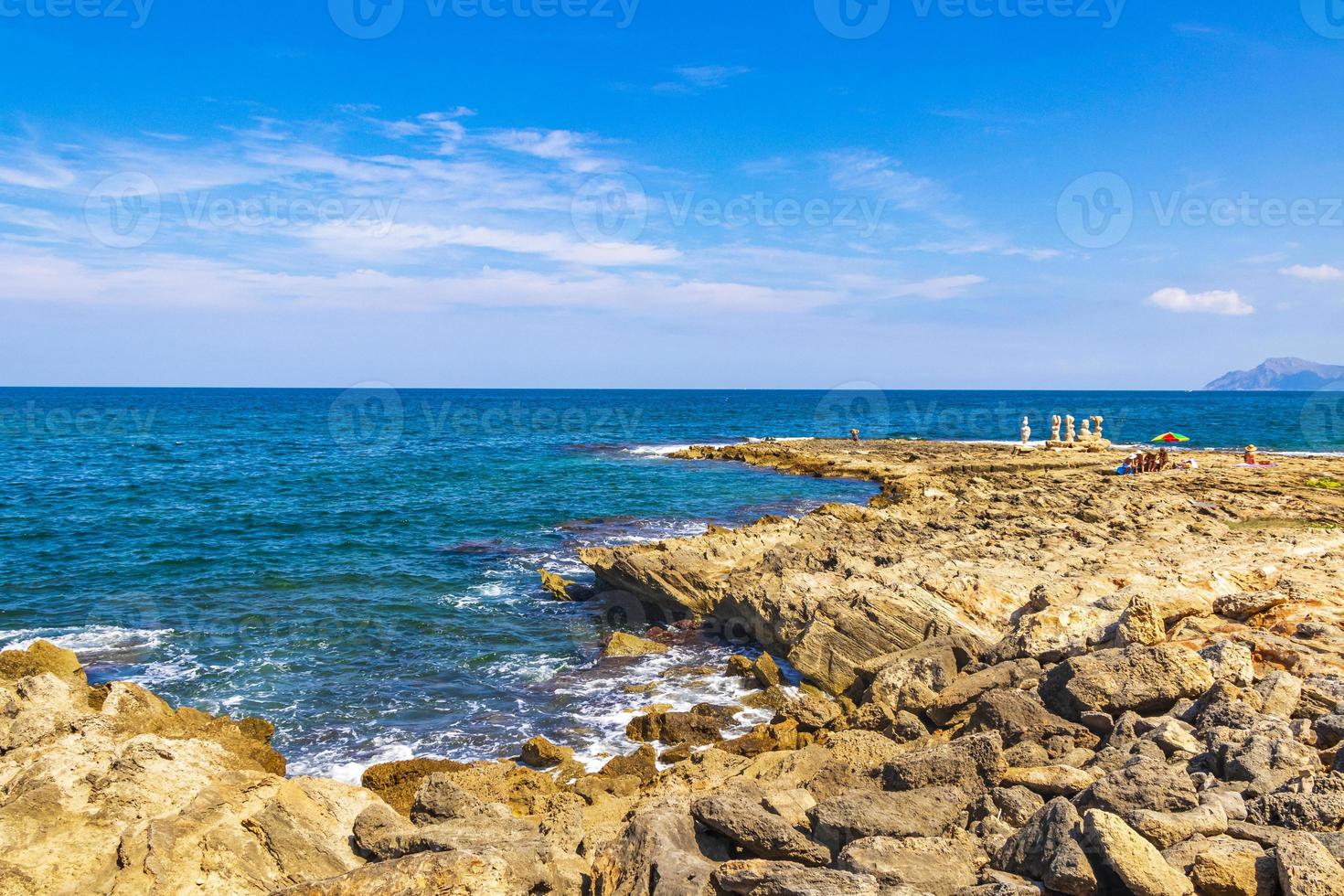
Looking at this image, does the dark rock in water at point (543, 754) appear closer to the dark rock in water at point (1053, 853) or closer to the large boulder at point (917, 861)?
the large boulder at point (917, 861)

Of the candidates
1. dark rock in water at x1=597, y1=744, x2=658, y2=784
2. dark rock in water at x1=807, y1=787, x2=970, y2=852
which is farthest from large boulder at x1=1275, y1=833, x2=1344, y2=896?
dark rock in water at x1=597, y1=744, x2=658, y2=784

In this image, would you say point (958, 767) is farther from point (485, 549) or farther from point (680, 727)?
point (485, 549)

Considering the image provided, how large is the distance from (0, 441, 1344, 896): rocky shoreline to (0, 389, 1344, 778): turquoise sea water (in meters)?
1.89

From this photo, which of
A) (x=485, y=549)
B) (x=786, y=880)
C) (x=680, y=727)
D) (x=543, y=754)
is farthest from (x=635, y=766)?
(x=485, y=549)

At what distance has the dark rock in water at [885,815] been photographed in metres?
7.62

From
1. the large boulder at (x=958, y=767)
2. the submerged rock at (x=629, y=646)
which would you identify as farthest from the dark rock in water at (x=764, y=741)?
the submerged rock at (x=629, y=646)

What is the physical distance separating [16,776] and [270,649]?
9.88 meters

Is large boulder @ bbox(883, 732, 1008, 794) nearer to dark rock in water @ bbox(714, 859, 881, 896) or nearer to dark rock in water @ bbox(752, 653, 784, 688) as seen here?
dark rock in water @ bbox(714, 859, 881, 896)

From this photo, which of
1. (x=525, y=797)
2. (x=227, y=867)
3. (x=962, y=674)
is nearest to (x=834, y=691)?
(x=962, y=674)

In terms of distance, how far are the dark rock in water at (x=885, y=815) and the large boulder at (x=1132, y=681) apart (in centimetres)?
296

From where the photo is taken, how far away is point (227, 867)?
7.84 m

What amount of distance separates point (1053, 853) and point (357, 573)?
23447 millimetres

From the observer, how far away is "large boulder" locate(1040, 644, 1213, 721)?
394 inches

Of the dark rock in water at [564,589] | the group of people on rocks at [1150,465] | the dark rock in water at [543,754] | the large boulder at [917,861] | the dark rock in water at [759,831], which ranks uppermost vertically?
the group of people on rocks at [1150,465]
